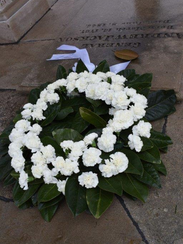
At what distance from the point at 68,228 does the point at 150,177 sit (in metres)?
0.50

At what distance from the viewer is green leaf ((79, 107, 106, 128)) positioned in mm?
1529

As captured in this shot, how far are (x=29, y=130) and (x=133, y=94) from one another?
0.66 meters

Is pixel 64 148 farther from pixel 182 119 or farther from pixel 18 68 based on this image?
pixel 18 68

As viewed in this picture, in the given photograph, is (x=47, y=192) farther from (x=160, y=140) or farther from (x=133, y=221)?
(x=160, y=140)

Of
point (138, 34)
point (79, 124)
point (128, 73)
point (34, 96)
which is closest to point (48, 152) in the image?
point (79, 124)

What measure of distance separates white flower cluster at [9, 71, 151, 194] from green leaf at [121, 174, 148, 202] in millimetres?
89

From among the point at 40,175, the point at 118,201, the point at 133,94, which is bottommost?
the point at 118,201

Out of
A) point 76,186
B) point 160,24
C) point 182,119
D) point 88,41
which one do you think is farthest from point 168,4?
point 76,186

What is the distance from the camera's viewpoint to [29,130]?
5.43ft

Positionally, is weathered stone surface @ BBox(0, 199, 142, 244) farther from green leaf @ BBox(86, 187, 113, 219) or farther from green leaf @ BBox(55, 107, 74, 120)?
green leaf @ BBox(55, 107, 74, 120)

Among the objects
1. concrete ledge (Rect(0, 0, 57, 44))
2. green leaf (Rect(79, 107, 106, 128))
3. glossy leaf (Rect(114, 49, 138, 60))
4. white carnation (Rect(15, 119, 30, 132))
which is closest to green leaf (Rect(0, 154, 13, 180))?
white carnation (Rect(15, 119, 30, 132))

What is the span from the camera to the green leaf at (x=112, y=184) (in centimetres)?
131

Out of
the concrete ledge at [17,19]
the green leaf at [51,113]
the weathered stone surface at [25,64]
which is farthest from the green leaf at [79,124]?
the concrete ledge at [17,19]

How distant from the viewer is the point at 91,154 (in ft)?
4.34
